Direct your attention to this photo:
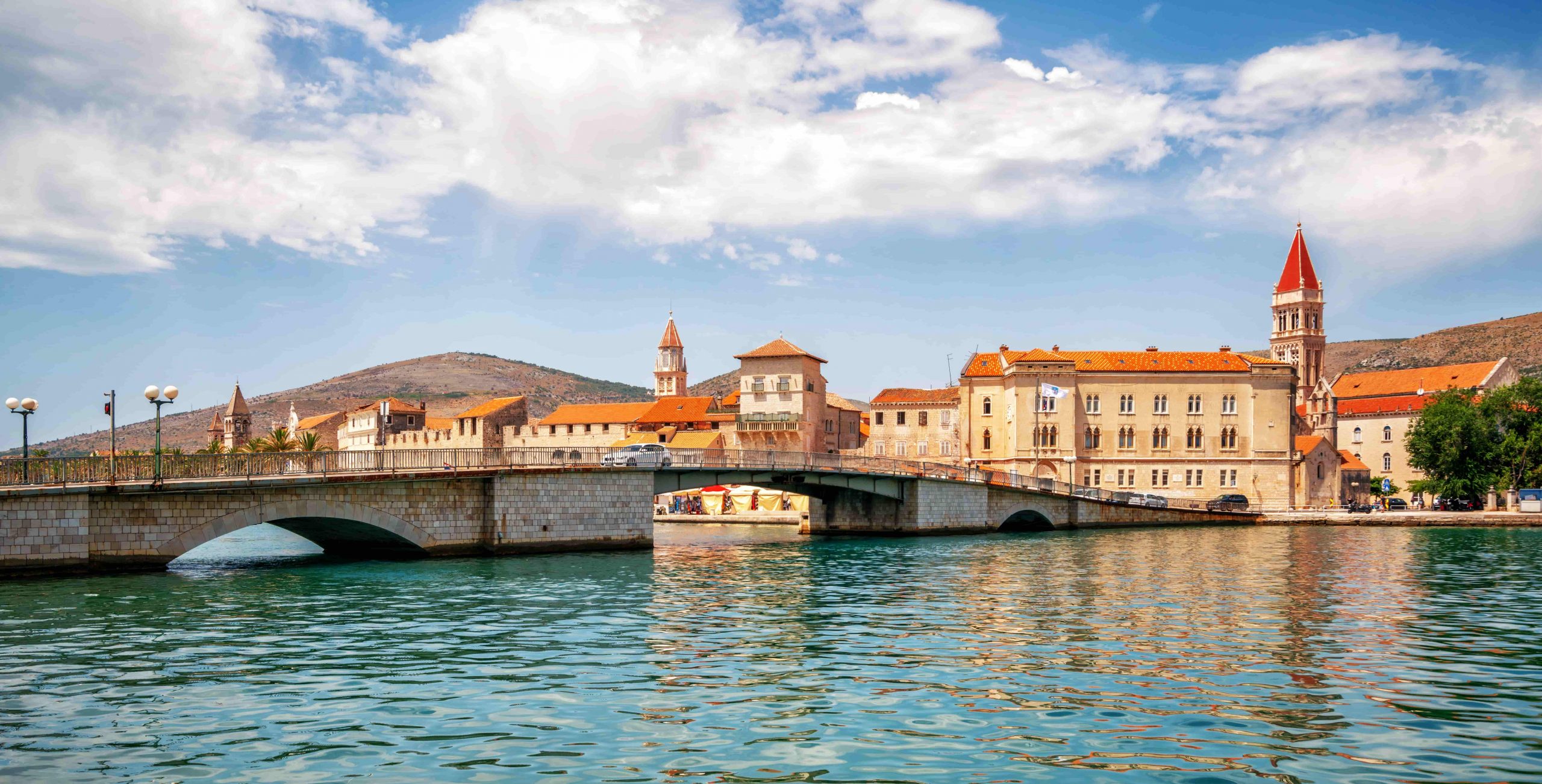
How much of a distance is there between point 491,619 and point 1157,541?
146ft

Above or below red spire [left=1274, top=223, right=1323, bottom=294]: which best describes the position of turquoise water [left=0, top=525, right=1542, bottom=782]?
below

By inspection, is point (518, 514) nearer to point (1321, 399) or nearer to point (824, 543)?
point (824, 543)

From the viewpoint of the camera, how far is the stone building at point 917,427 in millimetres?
113500

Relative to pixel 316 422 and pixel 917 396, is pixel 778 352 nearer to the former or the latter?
pixel 917 396

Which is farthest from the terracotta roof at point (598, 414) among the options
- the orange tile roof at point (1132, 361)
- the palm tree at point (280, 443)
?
the orange tile roof at point (1132, 361)

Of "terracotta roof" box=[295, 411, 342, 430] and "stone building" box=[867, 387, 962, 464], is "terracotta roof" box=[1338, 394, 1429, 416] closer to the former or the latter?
"stone building" box=[867, 387, 962, 464]

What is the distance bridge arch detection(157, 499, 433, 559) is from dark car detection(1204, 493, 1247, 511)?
202 ft

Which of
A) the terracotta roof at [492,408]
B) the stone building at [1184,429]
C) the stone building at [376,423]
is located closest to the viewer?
the stone building at [1184,429]

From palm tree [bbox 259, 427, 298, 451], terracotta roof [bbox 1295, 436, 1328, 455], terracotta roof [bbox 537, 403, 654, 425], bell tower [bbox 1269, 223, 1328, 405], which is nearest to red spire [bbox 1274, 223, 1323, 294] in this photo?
bell tower [bbox 1269, 223, 1328, 405]

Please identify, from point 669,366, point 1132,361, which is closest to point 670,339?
point 669,366

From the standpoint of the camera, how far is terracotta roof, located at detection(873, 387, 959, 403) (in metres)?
114

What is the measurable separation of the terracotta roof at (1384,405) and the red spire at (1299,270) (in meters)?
20.1

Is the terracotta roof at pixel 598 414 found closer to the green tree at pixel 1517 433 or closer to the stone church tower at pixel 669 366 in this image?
the stone church tower at pixel 669 366

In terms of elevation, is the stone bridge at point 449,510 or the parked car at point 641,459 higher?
the parked car at point 641,459
